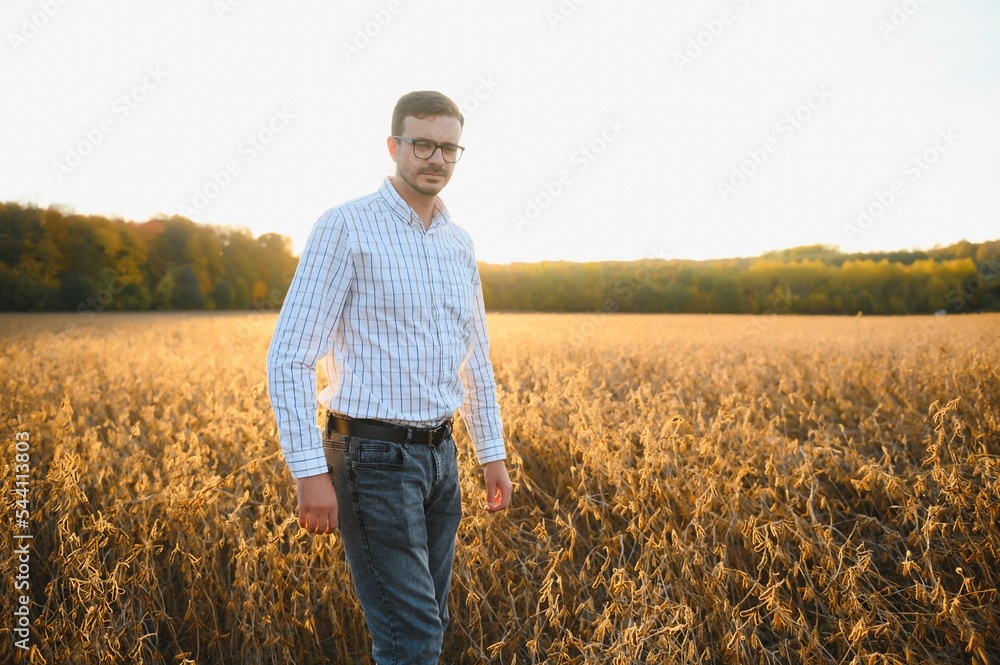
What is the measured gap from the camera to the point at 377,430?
1723 millimetres

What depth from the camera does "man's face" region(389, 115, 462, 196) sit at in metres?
1.81

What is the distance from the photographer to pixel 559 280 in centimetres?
5628

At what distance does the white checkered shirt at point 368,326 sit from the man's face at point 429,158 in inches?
3.5

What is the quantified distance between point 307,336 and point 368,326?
19 centimetres

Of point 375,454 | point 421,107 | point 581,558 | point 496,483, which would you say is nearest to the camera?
point 375,454

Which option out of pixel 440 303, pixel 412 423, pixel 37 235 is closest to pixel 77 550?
pixel 412 423

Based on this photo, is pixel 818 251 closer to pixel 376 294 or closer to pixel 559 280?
pixel 559 280

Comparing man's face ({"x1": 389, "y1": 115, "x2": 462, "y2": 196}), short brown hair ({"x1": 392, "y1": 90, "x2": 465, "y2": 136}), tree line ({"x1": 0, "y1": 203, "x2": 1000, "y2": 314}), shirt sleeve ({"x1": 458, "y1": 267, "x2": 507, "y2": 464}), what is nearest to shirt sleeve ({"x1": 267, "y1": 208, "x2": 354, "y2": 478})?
man's face ({"x1": 389, "y1": 115, "x2": 462, "y2": 196})

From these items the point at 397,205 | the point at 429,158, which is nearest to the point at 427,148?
the point at 429,158

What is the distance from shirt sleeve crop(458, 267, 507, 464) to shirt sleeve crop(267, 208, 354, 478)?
610mm

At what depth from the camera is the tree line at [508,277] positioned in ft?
125

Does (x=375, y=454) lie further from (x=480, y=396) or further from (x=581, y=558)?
(x=581, y=558)

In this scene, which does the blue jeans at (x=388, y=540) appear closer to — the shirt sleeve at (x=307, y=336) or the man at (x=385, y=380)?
the man at (x=385, y=380)

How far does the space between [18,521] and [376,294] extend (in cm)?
272
